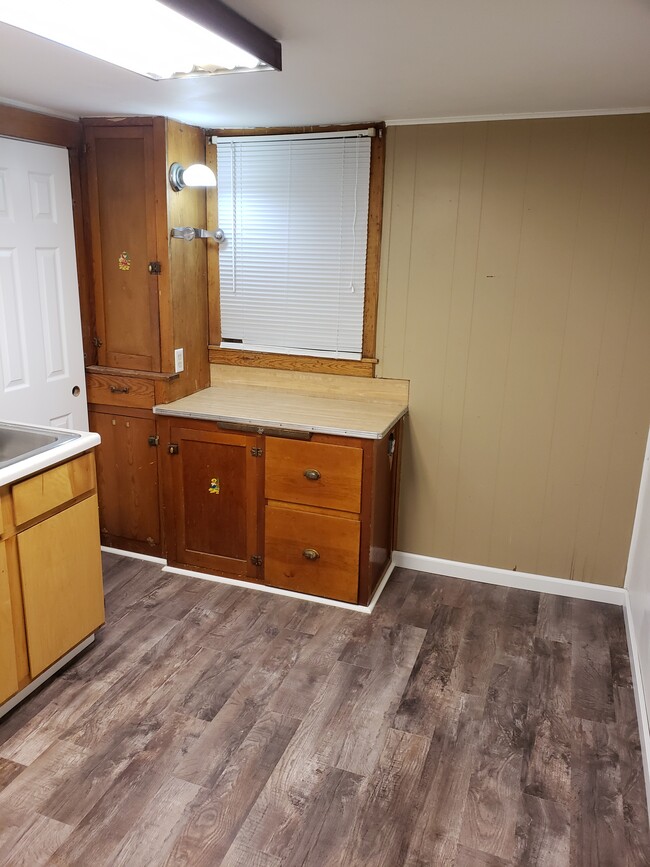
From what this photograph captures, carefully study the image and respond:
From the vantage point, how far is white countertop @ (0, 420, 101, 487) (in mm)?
2096

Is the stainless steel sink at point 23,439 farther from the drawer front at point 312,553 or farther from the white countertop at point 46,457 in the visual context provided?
the drawer front at point 312,553

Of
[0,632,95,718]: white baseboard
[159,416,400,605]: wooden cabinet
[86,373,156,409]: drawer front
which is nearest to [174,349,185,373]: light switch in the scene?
[86,373,156,409]: drawer front

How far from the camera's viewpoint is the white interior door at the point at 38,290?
2760mm

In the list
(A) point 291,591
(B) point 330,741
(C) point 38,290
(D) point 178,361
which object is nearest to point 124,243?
(C) point 38,290

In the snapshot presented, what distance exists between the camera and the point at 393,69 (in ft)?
A: 6.83

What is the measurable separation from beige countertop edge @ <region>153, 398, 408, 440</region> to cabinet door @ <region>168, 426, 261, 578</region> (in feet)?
0.27

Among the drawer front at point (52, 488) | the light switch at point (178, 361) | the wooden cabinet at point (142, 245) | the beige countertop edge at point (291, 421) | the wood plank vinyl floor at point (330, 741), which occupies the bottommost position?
the wood plank vinyl floor at point (330, 741)

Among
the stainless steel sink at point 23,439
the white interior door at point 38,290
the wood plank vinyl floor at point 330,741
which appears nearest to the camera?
the wood plank vinyl floor at point 330,741

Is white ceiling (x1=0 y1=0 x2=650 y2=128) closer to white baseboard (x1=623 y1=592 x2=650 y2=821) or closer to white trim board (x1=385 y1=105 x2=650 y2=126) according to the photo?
white trim board (x1=385 y1=105 x2=650 y2=126)

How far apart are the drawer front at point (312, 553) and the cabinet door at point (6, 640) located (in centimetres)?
120

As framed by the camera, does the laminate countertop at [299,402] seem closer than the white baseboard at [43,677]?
No

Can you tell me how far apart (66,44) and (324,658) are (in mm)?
2272

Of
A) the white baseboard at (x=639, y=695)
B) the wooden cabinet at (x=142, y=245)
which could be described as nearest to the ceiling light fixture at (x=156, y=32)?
the wooden cabinet at (x=142, y=245)

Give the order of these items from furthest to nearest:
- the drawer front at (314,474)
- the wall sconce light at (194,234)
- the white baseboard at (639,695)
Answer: the wall sconce light at (194,234), the drawer front at (314,474), the white baseboard at (639,695)
